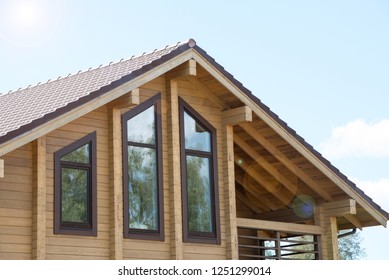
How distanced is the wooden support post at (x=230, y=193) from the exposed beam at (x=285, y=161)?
1.51 ft

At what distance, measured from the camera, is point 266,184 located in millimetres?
17438

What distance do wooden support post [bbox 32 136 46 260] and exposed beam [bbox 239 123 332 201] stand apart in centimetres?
436

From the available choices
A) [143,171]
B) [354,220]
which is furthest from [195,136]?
[354,220]

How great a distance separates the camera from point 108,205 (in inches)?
553

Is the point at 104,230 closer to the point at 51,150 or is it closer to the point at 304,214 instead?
the point at 51,150

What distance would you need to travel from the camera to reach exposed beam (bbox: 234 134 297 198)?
16.6 metres

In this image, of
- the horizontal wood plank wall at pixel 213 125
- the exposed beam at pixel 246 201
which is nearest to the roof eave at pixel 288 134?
the horizontal wood plank wall at pixel 213 125

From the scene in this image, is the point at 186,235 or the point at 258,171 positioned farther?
the point at 258,171

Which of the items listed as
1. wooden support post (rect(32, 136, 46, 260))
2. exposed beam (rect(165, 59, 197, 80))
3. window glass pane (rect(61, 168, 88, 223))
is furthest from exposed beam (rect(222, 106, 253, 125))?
wooden support post (rect(32, 136, 46, 260))

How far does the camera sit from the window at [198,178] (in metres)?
15.1

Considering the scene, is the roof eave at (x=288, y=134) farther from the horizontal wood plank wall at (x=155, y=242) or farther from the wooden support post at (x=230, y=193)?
the horizontal wood plank wall at (x=155, y=242)

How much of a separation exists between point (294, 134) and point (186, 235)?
2980mm

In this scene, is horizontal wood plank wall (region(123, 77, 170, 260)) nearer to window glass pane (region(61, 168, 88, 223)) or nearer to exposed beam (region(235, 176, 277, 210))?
window glass pane (region(61, 168, 88, 223))
